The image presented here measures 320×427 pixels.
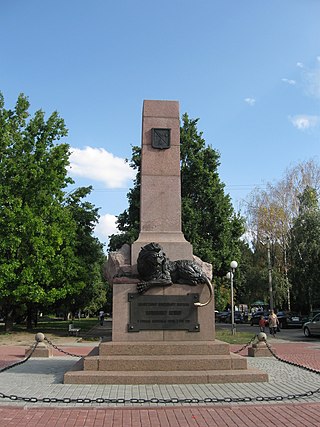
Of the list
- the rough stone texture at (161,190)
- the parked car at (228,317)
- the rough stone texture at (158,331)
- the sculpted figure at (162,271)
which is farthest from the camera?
the parked car at (228,317)

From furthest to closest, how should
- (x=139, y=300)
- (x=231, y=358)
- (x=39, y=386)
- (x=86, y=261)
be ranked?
1. (x=86, y=261)
2. (x=139, y=300)
3. (x=231, y=358)
4. (x=39, y=386)

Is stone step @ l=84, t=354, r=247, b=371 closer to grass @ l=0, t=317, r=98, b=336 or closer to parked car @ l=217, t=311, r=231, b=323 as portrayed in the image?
grass @ l=0, t=317, r=98, b=336

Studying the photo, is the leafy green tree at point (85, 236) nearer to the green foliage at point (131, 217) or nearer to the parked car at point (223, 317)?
the green foliage at point (131, 217)

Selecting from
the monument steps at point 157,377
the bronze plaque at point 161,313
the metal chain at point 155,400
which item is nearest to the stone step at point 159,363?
the monument steps at point 157,377

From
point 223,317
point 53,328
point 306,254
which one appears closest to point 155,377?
point 53,328

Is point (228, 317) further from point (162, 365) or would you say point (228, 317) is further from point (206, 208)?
point (162, 365)

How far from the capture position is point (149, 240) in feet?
33.3

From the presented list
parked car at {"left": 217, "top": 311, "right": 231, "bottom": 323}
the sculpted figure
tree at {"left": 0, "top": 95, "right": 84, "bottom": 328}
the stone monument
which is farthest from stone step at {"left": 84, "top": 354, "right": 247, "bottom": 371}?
parked car at {"left": 217, "top": 311, "right": 231, "bottom": 323}

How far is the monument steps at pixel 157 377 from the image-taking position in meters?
7.92

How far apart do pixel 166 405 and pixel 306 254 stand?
29803 millimetres

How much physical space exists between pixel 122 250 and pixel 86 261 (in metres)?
20.5

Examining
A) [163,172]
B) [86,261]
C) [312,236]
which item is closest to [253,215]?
[312,236]

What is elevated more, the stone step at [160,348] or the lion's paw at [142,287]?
the lion's paw at [142,287]

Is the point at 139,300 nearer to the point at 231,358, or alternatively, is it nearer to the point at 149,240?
the point at 149,240
